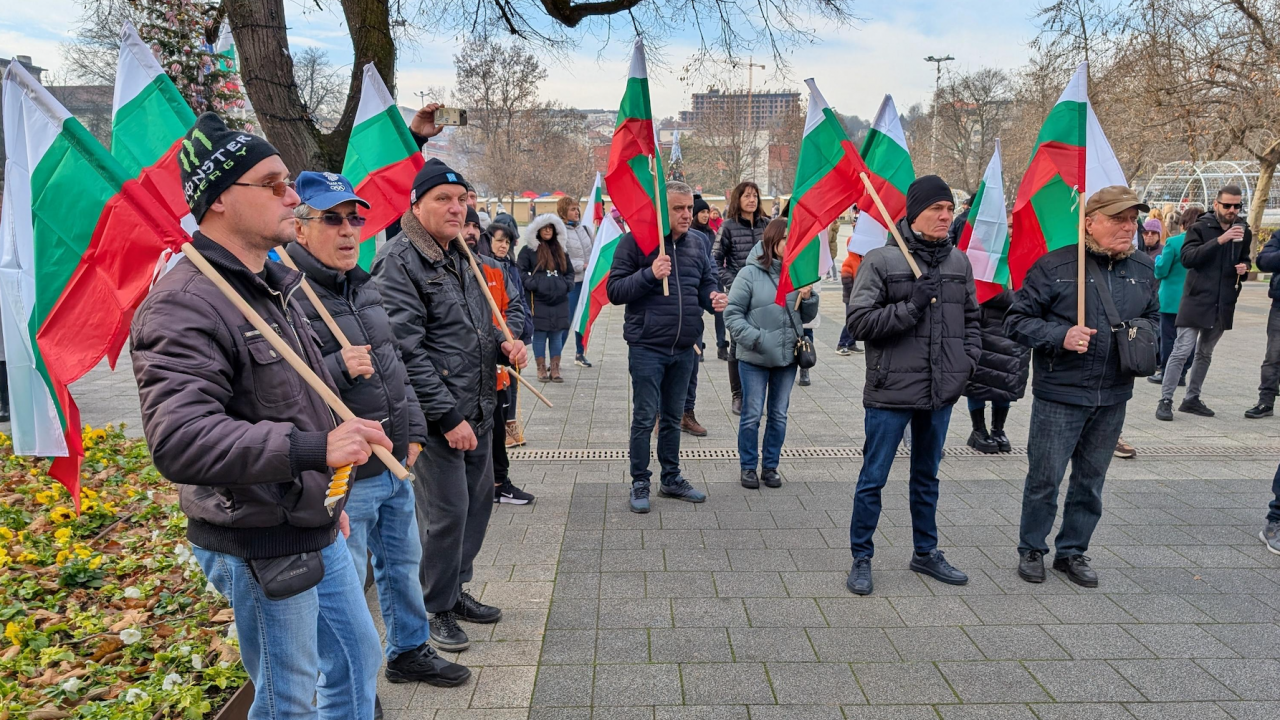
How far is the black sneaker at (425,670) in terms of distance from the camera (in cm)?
341

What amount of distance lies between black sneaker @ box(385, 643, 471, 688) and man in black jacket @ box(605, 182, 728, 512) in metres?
2.23

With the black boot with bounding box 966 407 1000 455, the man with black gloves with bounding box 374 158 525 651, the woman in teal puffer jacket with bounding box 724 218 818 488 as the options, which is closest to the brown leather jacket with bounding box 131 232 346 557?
the man with black gloves with bounding box 374 158 525 651

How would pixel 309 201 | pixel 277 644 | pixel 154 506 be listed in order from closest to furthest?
pixel 277 644
pixel 309 201
pixel 154 506

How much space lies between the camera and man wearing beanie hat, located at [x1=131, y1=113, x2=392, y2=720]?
186 centimetres

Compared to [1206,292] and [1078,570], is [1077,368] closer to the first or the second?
[1078,570]

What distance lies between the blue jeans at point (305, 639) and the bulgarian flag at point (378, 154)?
261 centimetres

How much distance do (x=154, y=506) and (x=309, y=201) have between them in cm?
327

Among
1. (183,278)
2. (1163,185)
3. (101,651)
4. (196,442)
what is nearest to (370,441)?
(196,442)

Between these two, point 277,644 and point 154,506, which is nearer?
point 277,644

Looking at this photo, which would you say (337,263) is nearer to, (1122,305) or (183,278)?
(183,278)

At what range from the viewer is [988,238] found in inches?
240

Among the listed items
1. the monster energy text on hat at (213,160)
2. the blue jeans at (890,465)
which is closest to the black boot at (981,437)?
the blue jeans at (890,465)

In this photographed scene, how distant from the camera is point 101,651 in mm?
3459

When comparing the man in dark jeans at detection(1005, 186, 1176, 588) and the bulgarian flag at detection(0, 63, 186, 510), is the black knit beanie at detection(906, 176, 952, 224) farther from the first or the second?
the bulgarian flag at detection(0, 63, 186, 510)
